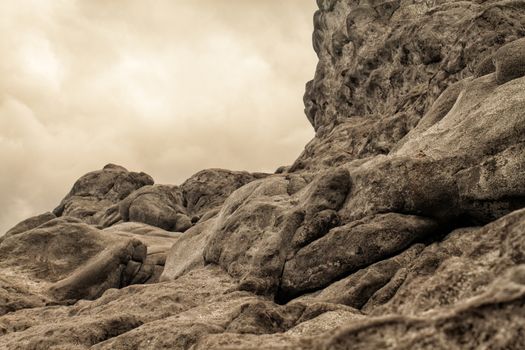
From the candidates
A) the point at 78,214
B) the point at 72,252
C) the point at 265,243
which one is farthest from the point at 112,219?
the point at 265,243

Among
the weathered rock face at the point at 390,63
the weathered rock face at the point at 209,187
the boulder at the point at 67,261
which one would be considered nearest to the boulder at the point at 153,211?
the weathered rock face at the point at 209,187

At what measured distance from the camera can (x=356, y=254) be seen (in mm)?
29922

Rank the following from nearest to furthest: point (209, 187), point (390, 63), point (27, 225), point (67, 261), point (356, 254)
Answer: point (356, 254)
point (67, 261)
point (27, 225)
point (390, 63)
point (209, 187)

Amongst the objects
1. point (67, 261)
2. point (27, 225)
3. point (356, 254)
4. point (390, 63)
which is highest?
point (390, 63)

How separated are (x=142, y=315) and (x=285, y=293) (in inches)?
369

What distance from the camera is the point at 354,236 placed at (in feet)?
100

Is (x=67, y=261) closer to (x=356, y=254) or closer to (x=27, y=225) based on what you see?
(x=27, y=225)

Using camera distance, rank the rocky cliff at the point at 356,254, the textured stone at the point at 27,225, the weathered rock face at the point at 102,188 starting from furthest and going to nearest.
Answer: the weathered rock face at the point at 102,188 → the textured stone at the point at 27,225 → the rocky cliff at the point at 356,254

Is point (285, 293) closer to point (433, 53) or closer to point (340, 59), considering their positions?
point (433, 53)

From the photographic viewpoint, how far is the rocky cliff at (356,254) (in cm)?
1338

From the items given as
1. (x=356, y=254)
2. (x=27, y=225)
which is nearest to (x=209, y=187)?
(x=27, y=225)

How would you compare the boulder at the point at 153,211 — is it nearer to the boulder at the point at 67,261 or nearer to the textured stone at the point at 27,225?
the textured stone at the point at 27,225

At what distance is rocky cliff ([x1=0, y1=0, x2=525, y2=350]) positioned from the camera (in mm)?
13375

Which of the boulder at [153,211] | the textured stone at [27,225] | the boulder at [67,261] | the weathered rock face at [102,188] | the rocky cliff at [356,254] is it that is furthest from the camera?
the weathered rock face at [102,188]
